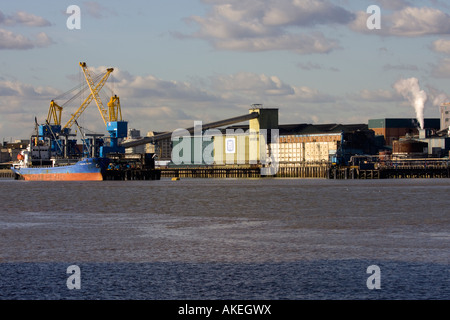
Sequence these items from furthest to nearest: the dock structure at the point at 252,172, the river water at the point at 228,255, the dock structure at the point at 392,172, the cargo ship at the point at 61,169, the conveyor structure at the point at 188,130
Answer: the dock structure at the point at 252,172 → the conveyor structure at the point at 188,130 → the dock structure at the point at 392,172 → the cargo ship at the point at 61,169 → the river water at the point at 228,255

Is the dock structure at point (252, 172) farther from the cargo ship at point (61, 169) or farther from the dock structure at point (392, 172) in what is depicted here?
the cargo ship at point (61, 169)

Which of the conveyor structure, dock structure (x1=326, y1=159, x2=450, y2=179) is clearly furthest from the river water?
the conveyor structure

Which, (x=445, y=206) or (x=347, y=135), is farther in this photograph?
(x=347, y=135)

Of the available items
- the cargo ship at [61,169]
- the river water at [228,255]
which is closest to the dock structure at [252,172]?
the cargo ship at [61,169]

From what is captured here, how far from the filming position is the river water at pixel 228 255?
21.1 m

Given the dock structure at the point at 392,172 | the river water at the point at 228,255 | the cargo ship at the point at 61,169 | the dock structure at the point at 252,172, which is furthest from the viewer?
the dock structure at the point at 252,172

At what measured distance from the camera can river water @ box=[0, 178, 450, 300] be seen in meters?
21.1

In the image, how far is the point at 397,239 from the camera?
32125 mm

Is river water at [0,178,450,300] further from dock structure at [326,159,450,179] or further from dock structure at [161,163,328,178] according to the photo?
dock structure at [161,163,328,178]

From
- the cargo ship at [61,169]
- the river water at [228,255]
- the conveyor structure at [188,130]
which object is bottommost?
the river water at [228,255]

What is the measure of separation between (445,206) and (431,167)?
113141 mm

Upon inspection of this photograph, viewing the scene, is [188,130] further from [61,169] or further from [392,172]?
[392,172]
